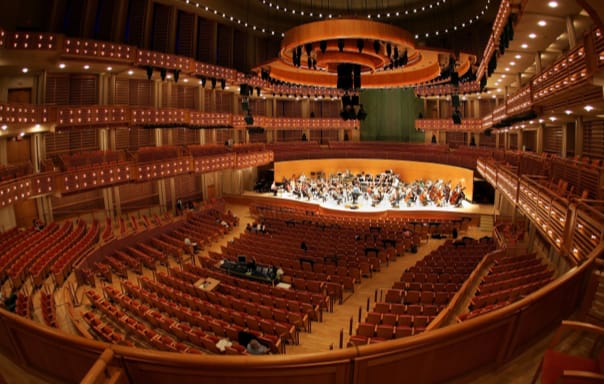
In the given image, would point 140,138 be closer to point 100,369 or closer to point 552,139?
point 552,139

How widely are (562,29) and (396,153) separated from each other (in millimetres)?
17724

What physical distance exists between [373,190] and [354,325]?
16.3 meters

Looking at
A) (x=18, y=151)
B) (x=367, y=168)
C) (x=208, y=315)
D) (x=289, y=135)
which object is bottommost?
(x=208, y=315)

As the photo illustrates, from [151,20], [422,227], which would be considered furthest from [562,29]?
[151,20]

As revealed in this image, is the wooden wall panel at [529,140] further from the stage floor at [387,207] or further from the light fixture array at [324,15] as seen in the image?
the light fixture array at [324,15]

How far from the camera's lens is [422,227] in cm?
1822

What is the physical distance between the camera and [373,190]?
25031 millimetres

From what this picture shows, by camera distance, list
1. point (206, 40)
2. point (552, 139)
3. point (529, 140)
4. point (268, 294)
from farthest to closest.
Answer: point (206, 40) → point (529, 140) → point (552, 139) → point (268, 294)

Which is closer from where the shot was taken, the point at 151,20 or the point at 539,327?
the point at 539,327

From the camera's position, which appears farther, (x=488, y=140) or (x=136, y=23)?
(x=488, y=140)

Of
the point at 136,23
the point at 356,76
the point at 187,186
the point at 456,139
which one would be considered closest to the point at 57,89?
the point at 136,23

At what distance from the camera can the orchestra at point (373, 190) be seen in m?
22.8

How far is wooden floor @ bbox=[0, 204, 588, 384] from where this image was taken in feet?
11.3

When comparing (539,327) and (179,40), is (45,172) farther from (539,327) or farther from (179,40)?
(539,327)
